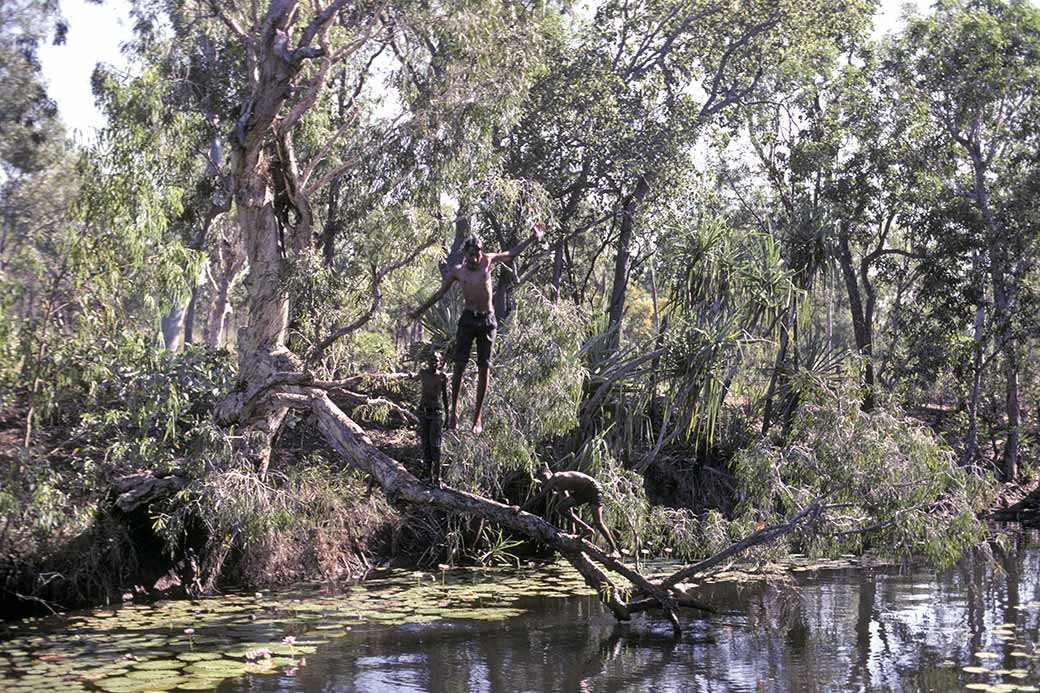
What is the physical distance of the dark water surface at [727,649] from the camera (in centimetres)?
827

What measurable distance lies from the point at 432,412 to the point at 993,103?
15.5 meters

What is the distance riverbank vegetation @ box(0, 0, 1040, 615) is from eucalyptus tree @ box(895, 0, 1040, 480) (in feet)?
0.25

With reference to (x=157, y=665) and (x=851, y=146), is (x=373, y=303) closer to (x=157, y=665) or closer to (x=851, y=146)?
(x=157, y=665)

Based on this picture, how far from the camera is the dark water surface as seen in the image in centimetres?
827

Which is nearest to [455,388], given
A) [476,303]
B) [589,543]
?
[476,303]

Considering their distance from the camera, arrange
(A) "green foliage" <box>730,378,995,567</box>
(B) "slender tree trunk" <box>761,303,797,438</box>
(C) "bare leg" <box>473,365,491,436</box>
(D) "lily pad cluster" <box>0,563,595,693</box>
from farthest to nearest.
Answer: (B) "slender tree trunk" <box>761,303,797,438</box> → (C) "bare leg" <box>473,365,491,436</box> → (A) "green foliage" <box>730,378,995,567</box> → (D) "lily pad cluster" <box>0,563,595,693</box>

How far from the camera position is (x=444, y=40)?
13.5 metres

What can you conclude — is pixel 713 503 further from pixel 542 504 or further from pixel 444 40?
pixel 444 40

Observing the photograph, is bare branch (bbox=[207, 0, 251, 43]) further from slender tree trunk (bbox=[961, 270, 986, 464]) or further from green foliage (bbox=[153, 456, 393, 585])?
slender tree trunk (bbox=[961, 270, 986, 464])

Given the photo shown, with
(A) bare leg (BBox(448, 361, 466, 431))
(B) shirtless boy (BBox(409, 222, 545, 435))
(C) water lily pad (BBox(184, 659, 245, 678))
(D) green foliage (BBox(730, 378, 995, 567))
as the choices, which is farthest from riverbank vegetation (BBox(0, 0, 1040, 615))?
(C) water lily pad (BBox(184, 659, 245, 678))

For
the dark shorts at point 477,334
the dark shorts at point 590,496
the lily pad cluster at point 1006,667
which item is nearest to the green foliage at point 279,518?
the dark shorts at point 477,334

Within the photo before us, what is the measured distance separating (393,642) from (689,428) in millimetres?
6083

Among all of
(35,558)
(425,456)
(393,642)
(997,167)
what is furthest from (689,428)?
(997,167)

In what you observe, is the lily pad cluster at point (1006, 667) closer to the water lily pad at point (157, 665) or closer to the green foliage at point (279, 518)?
the water lily pad at point (157, 665)
